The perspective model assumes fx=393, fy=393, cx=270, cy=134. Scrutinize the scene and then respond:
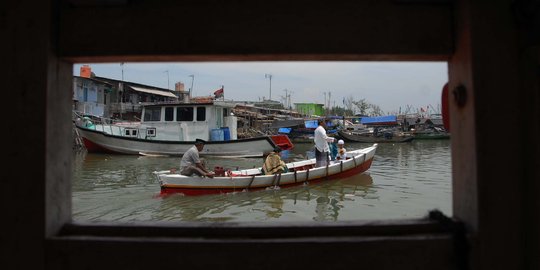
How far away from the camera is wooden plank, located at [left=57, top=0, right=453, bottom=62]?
203 cm

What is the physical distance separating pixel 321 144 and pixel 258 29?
962 centimetres

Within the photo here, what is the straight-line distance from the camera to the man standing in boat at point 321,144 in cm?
1124

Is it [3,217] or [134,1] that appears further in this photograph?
[134,1]

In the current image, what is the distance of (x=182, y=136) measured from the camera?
21.4 meters

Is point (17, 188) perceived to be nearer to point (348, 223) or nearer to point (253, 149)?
point (348, 223)

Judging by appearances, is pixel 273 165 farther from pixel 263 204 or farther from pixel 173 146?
pixel 173 146

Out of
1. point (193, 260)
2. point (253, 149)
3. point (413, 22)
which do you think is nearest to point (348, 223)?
point (193, 260)

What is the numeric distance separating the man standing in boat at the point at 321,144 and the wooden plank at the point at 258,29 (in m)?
9.16

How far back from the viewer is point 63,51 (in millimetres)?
2059

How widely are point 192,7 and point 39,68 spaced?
32.0 inches

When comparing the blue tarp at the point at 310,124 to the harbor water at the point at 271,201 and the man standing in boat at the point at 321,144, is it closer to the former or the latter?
the harbor water at the point at 271,201

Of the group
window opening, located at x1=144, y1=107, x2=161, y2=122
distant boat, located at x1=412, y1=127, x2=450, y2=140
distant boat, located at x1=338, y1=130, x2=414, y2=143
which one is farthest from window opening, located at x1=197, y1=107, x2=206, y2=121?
distant boat, located at x1=412, y1=127, x2=450, y2=140

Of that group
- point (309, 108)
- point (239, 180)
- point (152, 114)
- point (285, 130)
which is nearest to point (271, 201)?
point (239, 180)

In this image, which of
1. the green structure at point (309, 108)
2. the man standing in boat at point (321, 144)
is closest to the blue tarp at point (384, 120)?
the green structure at point (309, 108)
